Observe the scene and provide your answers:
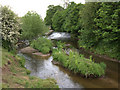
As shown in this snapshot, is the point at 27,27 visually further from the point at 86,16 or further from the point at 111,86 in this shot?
the point at 111,86

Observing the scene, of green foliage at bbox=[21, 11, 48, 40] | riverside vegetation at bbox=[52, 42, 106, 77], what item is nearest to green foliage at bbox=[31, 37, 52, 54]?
green foliage at bbox=[21, 11, 48, 40]

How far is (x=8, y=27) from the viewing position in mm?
19547

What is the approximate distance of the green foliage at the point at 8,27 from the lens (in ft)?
62.9

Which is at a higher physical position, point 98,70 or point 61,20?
point 61,20

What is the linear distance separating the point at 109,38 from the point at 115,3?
617 cm

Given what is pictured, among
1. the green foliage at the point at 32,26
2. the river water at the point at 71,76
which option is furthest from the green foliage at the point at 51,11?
the river water at the point at 71,76

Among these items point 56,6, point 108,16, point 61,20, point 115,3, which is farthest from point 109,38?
point 56,6

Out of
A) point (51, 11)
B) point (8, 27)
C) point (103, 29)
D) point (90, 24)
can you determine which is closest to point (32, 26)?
point (8, 27)

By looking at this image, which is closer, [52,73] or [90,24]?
[52,73]

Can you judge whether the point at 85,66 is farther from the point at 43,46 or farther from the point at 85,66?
the point at 43,46

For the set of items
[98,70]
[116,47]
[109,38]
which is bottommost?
[98,70]

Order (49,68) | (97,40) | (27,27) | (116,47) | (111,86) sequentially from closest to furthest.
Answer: (111,86), (49,68), (116,47), (97,40), (27,27)

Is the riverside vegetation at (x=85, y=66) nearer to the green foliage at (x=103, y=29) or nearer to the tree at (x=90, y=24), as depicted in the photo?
the green foliage at (x=103, y=29)

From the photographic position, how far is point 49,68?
20266 mm
